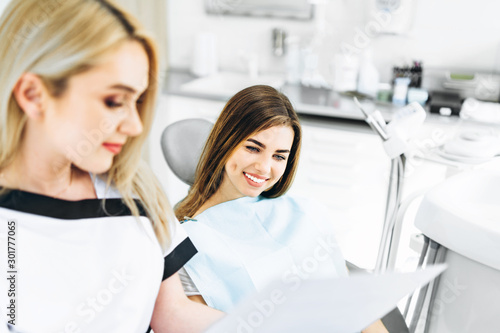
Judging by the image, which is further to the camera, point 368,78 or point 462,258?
point 368,78

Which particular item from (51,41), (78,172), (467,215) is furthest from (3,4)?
(467,215)

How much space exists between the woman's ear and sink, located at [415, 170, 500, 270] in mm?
742

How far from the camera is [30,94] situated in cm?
46

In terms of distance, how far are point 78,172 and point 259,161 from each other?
0.99ft

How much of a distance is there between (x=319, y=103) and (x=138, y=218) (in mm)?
1573

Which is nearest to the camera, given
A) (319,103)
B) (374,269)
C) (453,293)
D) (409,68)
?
(453,293)

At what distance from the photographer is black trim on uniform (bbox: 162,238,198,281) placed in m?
0.63

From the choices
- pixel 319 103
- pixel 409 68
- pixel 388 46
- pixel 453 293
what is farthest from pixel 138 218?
pixel 388 46

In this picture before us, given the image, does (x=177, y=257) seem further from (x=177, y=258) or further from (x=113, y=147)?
(x=113, y=147)

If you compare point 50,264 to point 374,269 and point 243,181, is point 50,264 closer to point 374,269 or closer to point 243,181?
point 243,181

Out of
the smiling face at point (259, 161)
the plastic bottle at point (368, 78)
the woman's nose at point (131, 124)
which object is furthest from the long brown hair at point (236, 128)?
the plastic bottle at point (368, 78)

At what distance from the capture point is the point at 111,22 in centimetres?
47

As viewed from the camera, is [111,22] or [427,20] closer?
[111,22]

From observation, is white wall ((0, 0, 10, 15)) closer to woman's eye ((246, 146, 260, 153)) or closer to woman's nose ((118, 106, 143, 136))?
woman's nose ((118, 106, 143, 136))
